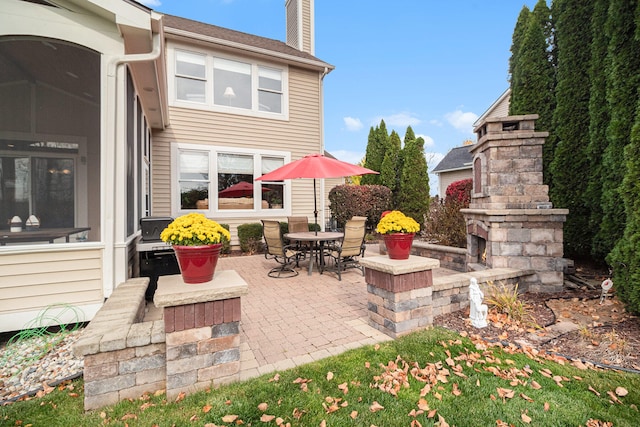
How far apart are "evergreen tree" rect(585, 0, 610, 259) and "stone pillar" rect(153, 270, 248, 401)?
597cm

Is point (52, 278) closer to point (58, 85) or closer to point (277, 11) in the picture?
point (58, 85)

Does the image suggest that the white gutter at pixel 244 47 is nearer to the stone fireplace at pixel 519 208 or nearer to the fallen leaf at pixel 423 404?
the stone fireplace at pixel 519 208

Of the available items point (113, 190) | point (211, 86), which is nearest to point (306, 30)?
point (211, 86)

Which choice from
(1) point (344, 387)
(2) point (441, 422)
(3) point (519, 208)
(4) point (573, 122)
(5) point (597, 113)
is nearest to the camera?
(2) point (441, 422)

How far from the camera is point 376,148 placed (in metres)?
14.4

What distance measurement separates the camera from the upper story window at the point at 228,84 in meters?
8.40

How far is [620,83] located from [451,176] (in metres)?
15.9

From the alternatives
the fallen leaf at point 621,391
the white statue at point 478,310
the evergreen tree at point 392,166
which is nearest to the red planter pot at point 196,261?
the white statue at point 478,310

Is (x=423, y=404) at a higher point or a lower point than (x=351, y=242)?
lower

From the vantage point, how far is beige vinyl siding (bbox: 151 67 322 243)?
817 centimetres

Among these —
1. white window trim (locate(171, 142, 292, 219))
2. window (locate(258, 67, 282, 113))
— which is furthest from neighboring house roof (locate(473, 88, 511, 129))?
white window trim (locate(171, 142, 292, 219))

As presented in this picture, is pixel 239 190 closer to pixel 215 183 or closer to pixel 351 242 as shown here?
pixel 215 183

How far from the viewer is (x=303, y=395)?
2248mm

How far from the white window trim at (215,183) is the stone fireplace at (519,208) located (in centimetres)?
585
